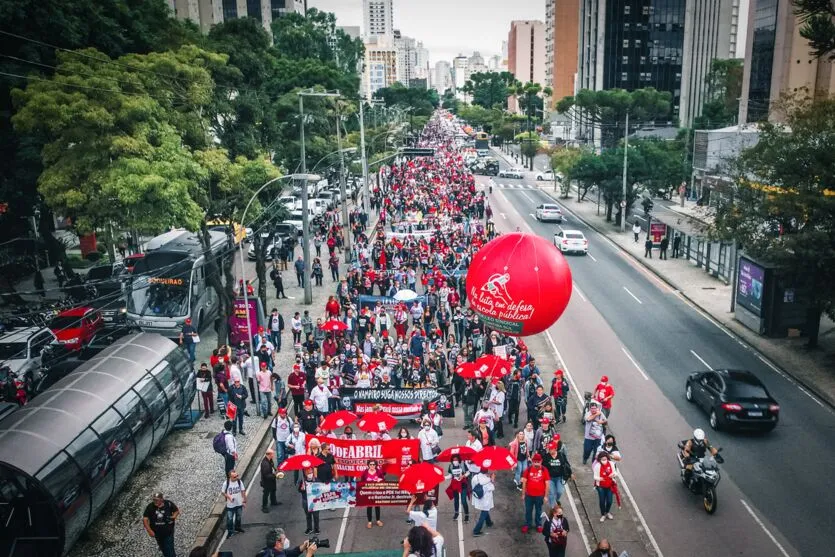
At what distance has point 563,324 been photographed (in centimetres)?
2898

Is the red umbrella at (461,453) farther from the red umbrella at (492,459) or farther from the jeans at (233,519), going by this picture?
the jeans at (233,519)

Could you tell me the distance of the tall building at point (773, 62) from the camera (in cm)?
4738

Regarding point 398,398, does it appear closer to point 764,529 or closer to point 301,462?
point 301,462

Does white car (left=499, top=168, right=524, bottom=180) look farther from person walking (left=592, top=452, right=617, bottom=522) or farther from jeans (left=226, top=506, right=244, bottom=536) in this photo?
jeans (left=226, top=506, right=244, bottom=536)

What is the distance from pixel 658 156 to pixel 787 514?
39.4m

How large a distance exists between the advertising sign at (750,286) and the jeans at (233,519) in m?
20.8

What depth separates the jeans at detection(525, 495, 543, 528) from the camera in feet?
45.4

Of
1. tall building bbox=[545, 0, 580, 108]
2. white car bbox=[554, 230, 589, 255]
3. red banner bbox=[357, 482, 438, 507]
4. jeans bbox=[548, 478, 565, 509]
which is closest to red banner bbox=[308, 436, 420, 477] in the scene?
red banner bbox=[357, 482, 438, 507]

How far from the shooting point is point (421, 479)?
12711 millimetres

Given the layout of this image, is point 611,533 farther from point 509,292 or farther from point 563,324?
point 563,324

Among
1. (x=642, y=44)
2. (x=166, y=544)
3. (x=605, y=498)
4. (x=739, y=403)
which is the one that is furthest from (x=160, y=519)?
(x=642, y=44)

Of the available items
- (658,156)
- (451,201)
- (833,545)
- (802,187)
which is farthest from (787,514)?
(451,201)

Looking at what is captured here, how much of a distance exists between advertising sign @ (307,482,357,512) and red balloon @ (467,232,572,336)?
4.51 m

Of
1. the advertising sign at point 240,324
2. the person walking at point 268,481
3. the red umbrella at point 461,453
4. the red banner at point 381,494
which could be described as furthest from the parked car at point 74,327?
the red umbrella at point 461,453
